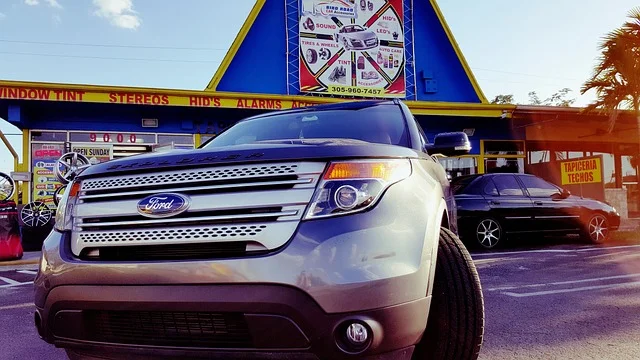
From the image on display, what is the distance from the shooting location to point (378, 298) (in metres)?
1.79

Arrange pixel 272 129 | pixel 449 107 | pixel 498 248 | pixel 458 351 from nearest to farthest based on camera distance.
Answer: pixel 458 351, pixel 272 129, pixel 498 248, pixel 449 107

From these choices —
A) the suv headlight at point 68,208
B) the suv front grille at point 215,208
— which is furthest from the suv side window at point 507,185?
the suv headlight at point 68,208

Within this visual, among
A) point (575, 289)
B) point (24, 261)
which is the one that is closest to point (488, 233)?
point (575, 289)

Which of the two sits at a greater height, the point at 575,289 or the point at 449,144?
the point at 449,144

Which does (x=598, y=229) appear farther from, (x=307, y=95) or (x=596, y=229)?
(x=307, y=95)

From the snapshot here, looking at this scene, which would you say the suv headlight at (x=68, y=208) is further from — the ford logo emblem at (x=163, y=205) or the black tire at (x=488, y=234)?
the black tire at (x=488, y=234)

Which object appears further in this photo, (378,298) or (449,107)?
(449,107)

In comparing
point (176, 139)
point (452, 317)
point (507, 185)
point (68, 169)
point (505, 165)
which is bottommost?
point (452, 317)

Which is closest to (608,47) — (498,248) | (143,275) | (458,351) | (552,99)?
(498,248)

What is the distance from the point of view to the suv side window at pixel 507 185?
30.0ft

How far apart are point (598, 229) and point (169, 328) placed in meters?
9.67

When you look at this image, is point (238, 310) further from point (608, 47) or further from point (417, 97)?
point (417, 97)

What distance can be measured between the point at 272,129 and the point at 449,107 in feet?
38.9

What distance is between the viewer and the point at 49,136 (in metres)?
12.9
